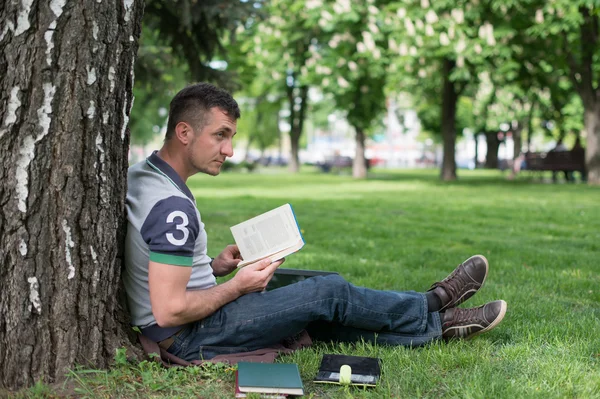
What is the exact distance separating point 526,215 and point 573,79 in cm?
1138

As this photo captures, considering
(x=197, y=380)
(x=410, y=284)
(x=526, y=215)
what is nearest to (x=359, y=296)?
(x=197, y=380)

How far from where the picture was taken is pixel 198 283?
3.60 meters

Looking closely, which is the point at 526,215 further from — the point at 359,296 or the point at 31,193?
the point at 31,193

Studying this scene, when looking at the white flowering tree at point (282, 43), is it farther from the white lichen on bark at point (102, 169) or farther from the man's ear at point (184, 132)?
the white lichen on bark at point (102, 169)

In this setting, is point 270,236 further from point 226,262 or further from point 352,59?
point 352,59

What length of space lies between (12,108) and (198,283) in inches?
46.7

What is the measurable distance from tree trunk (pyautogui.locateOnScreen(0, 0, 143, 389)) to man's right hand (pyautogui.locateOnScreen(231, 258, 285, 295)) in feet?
2.09

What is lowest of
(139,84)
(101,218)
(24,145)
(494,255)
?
(494,255)

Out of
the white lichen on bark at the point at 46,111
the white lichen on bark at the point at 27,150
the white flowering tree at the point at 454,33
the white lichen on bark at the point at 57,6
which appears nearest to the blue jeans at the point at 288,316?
the white lichen on bark at the point at 27,150

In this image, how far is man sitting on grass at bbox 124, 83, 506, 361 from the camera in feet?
10.8

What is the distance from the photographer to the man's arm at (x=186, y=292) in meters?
3.26

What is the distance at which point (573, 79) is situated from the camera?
71.6 ft

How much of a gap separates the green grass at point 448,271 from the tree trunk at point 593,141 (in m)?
7.38

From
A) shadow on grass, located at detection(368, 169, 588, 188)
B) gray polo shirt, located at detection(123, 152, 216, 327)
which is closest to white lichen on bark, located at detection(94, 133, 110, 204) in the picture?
gray polo shirt, located at detection(123, 152, 216, 327)
